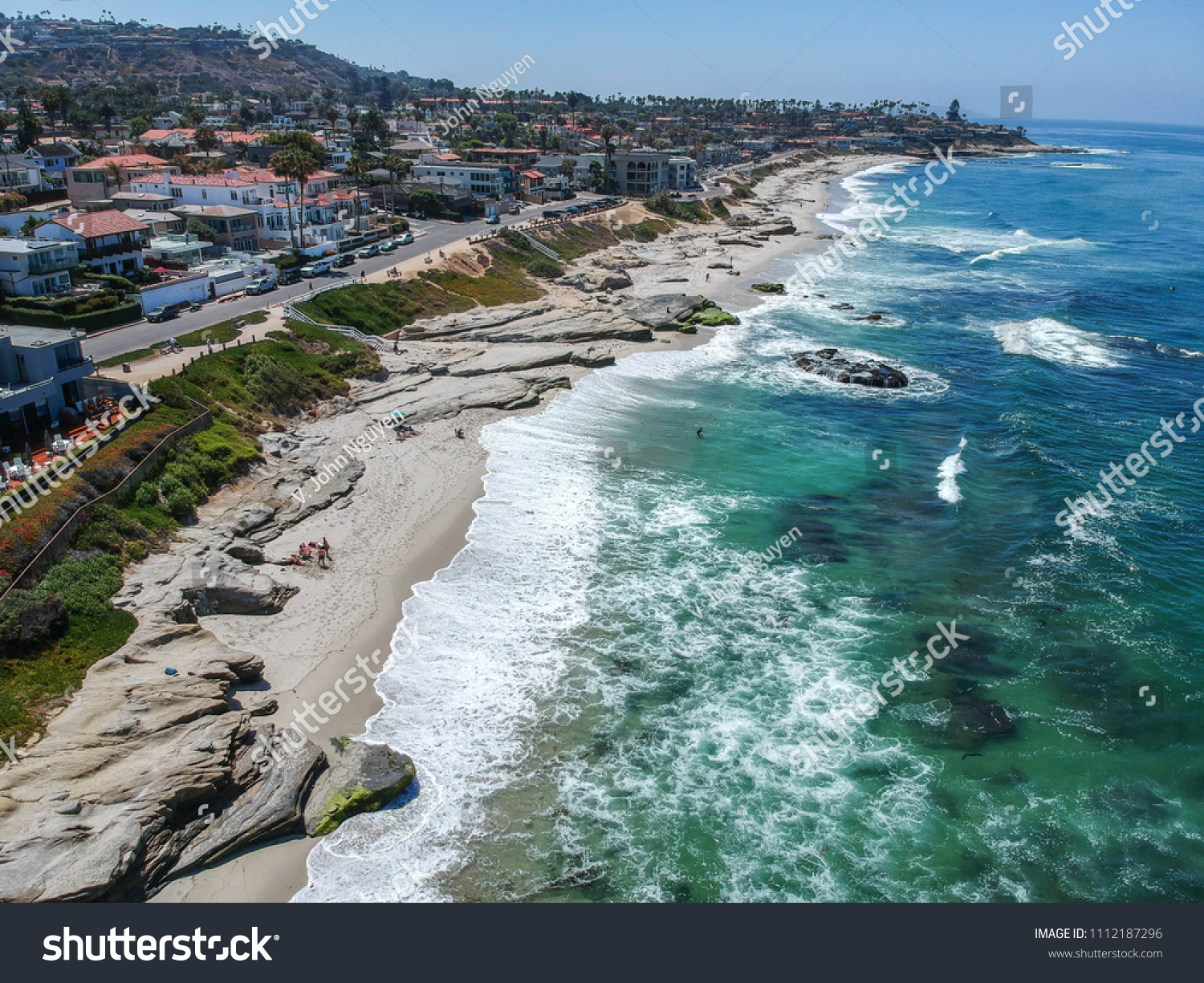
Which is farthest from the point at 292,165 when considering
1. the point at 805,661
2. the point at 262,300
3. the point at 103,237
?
the point at 805,661

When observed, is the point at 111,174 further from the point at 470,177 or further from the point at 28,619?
the point at 28,619

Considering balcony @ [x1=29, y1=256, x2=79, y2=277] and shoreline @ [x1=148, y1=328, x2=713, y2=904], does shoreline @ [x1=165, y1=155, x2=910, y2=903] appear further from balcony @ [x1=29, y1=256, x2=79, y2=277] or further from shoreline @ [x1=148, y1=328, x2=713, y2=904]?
balcony @ [x1=29, y1=256, x2=79, y2=277]

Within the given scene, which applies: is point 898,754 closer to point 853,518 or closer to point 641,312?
point 853,518

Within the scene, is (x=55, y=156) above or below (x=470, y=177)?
above

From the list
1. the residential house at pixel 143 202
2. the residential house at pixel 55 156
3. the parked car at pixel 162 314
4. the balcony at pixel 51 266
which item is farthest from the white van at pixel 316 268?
the residential house at pixel 55 156

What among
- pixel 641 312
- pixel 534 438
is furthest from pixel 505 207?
pixel 534 438

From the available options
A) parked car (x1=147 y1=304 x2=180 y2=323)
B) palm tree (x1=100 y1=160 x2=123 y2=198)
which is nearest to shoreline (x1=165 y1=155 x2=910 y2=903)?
parked car (x1=147 y1=304 x2=180 y2=323)

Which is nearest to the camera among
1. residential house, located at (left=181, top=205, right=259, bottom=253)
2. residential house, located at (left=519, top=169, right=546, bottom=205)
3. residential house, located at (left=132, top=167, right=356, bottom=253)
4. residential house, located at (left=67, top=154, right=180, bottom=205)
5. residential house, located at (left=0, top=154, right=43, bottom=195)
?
residential house, located at (left=181, top=205, right=259, bottom=253)
